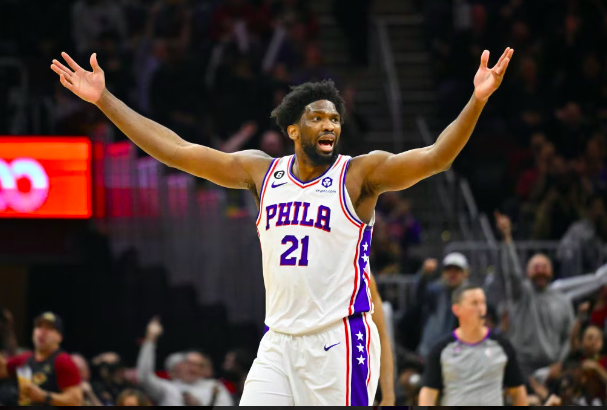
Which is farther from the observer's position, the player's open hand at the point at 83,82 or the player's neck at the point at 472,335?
the player's neck at the point at 472,335

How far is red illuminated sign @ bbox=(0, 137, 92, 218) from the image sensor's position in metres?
11.7

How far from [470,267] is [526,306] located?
1015 millimetres

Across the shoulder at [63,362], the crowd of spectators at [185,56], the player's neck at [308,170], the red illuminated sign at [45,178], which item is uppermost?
the crowd of spectators at [185,56]

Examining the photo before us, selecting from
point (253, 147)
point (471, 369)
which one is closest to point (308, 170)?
point (471, 369)

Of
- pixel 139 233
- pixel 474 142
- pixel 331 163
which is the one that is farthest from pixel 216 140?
pixel 331 163

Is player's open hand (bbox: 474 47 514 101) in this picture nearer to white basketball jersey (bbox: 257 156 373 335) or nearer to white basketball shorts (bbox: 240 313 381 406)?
white basketball jersey (bbox: 257 156 373 335)

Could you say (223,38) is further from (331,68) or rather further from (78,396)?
(78,396)

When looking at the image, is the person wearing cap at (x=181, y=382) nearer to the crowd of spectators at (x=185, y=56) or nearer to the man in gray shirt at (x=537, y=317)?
the crowd of spectators at (x=185, y=56)

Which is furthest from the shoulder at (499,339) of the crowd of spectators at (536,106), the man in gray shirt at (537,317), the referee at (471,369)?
the crowd of spectators at (536,106)

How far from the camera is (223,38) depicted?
15.0 metres

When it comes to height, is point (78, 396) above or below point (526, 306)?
below

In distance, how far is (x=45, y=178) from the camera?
38.4 feet

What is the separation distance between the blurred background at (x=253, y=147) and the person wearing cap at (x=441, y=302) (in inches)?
4.9

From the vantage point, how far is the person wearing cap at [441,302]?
428 inches
